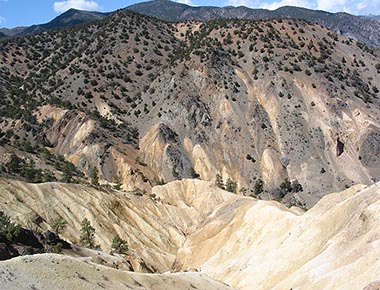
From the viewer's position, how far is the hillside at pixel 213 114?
304ft

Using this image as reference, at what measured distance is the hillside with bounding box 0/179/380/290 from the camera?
35.5 meters

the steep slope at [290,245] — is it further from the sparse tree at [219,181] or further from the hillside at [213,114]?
the hillside at [213,114]

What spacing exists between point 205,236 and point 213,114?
136ft

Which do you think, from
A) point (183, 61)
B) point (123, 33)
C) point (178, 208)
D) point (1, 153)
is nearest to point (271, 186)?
point (178, 208)

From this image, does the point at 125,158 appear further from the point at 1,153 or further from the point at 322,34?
the point at 322,34

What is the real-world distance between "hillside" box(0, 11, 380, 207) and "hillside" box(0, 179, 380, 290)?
443 inches

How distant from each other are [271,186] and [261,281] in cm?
4387

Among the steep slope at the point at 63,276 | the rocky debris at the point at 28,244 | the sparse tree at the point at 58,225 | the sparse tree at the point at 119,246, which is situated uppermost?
the steep slope at the point at 63,276

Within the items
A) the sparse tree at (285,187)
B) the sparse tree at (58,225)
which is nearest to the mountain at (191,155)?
the sparse tree at (285,187)

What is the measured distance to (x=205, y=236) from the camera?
67.8 metres

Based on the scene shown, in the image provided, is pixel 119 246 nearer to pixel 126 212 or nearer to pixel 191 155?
pixel 126 212

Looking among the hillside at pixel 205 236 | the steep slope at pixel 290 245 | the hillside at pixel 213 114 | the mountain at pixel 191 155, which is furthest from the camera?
the hillside at pixel 213 114

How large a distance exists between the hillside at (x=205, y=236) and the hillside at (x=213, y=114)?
1125cm

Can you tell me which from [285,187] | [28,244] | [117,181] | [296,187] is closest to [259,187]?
[285,187]
